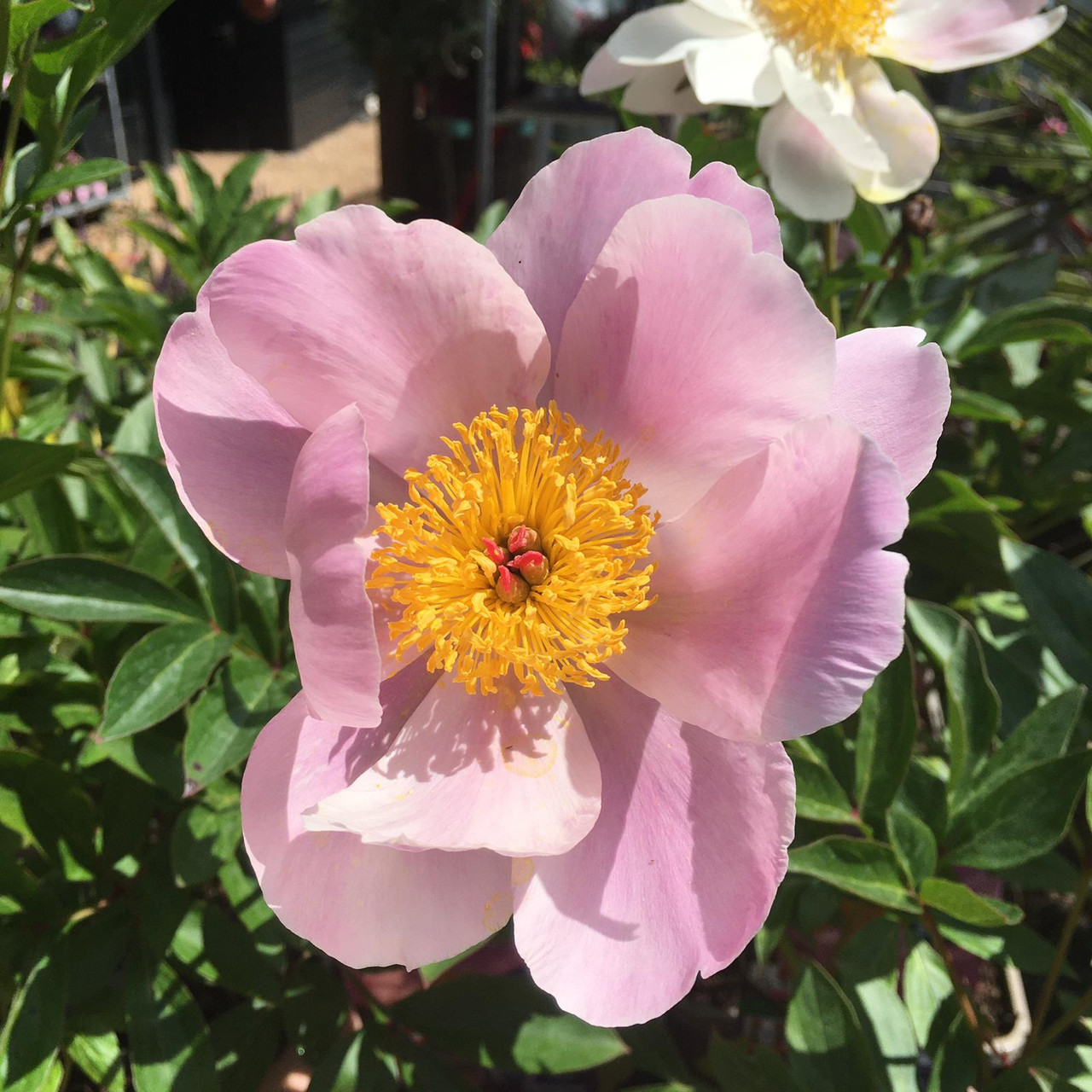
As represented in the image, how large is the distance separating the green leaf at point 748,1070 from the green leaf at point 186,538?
18.6 inches


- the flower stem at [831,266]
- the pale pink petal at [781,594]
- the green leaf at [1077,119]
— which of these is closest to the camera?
the pale pink petal at [781,594]

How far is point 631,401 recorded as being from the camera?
54 centimetres

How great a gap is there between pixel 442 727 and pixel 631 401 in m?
0.22

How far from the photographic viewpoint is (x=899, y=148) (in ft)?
2.79

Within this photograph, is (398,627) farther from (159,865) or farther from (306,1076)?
(306,1076)

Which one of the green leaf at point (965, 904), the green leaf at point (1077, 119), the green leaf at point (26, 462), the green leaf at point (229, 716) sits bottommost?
the green leaf at point (965, 904)

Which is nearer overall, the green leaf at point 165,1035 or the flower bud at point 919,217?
the green leaf at point 165,1035

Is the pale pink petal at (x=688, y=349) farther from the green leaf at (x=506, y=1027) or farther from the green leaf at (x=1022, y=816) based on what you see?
the green leaf at (x=506, y=1027)

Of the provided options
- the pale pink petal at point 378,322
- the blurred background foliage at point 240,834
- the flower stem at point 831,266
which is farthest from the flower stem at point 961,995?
the flower stem at point 831,266

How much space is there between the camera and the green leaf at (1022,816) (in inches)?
22.7

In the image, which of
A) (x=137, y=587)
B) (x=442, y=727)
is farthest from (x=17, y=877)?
(x=442, y=727)

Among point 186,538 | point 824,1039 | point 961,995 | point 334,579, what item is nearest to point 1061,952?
point 961,995

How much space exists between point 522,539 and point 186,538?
25 centimetres

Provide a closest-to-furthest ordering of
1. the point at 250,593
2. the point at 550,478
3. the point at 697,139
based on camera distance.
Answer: the point at 550,478 < the point at 250,593 < the point at 697,139
